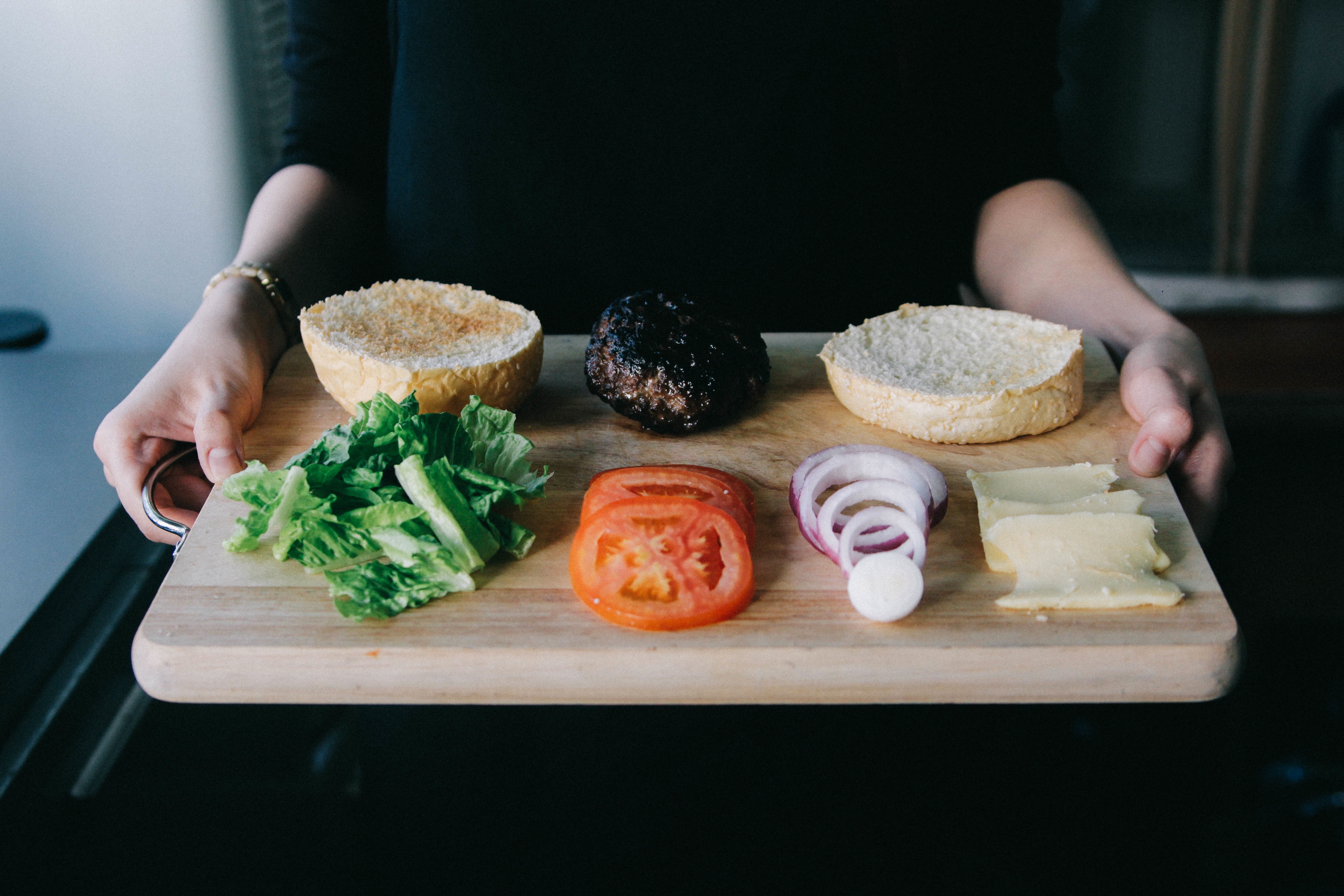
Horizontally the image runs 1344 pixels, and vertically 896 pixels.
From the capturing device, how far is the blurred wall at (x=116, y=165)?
3.32 meters

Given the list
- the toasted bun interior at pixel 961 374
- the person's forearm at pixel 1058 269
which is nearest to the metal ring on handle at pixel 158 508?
the toasted bun interior at pixel 961 374

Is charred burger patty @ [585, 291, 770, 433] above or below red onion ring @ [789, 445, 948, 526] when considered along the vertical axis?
above

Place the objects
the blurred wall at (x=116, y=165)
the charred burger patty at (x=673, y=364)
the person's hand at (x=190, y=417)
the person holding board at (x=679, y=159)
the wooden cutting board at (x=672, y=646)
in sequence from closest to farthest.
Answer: the wooden cutting board at (x=672, y=646) → the person's hand at (x=190, y=417) → the charred burger patty at (x=673, y=364) → the person holding board at (x=679, y=159) → the blurred wall at (x=116, y=165)

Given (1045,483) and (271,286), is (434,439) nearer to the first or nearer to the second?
(271,286)

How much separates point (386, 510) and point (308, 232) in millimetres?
1267

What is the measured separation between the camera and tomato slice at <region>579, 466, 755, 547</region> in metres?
1.78

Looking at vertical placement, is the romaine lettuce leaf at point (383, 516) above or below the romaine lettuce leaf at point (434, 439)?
below

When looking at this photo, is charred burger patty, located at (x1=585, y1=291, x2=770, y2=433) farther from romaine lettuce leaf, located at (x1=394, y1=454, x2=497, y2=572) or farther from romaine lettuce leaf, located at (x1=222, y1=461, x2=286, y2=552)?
romaine lettuce leaf, located at (x1=222, y1=461, x2=286, y2=552)

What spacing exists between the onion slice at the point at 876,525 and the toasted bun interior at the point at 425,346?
0.85m

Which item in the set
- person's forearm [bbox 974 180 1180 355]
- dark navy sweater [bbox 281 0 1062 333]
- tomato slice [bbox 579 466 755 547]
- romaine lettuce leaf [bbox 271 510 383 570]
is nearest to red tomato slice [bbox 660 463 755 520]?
tomato slice [bbox 579 466 755 547]

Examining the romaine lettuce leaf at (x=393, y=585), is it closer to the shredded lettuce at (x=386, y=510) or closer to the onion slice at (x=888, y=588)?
the shredded lettuce at (x=386, y=510)

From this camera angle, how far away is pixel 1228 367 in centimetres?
460

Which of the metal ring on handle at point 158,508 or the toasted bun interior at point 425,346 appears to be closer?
the metal ring on handle at point 158,508

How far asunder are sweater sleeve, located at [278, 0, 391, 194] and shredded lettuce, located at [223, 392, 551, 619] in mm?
1197
